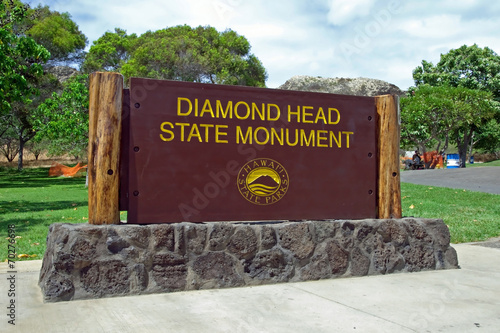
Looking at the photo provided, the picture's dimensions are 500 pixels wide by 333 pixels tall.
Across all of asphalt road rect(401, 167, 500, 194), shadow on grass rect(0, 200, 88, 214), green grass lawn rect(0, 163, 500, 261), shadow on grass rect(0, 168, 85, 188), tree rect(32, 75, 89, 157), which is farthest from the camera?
shadow on grass rect(0, 168, 85, 188)

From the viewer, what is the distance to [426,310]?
413 cm

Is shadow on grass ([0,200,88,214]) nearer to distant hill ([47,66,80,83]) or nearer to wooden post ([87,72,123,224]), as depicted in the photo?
wooden post ([87,72,123,224])

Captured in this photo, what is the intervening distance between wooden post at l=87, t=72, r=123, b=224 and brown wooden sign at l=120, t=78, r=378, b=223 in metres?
0.15

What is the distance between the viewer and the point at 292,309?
414 cm

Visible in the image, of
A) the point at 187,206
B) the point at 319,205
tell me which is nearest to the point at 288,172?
the point at 319,205

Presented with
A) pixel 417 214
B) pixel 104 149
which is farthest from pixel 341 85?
pixel 104 149

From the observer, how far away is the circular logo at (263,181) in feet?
17.6

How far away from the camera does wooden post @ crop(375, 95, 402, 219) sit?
591 centimetres

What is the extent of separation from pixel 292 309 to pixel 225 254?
1.06 m

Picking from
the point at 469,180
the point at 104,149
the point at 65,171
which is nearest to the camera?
the point at 104,149

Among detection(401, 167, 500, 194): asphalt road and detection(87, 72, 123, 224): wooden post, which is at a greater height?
detection(87, 72, 123, 224): wooden post

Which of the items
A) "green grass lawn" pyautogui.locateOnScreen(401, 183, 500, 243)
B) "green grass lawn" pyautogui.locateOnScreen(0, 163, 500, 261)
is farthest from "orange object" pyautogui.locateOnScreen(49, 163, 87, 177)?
"green grass lawn" pyautogui.locateOnScreen(401, 183, 500, 243)

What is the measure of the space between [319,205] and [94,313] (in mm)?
2709

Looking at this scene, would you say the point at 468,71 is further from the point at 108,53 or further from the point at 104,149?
the point at 104,149
